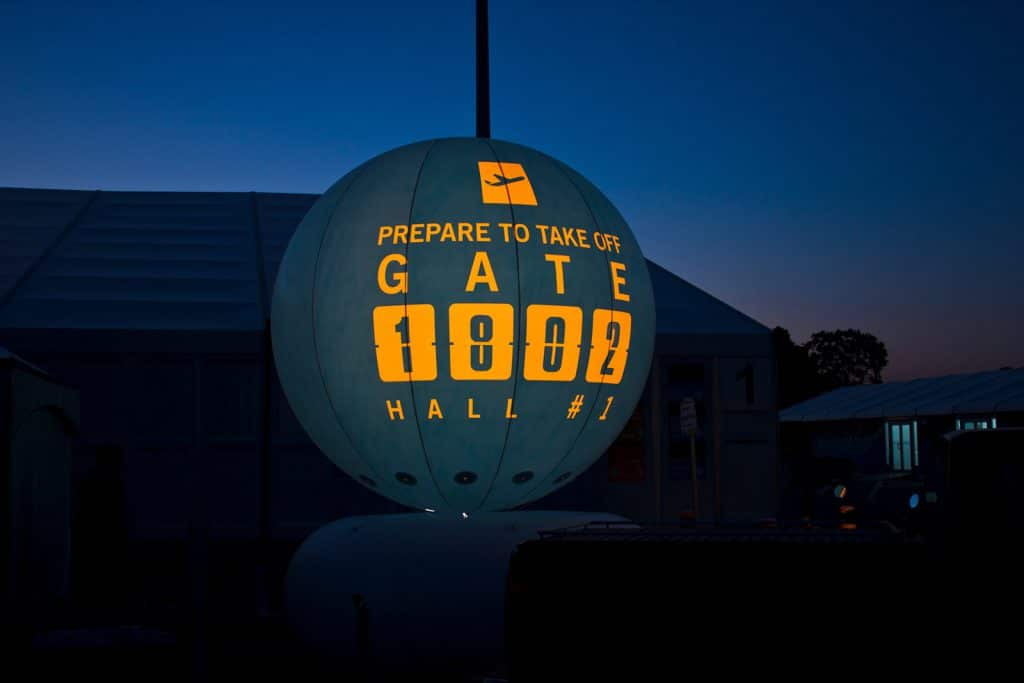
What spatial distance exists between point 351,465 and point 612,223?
9.55 feet

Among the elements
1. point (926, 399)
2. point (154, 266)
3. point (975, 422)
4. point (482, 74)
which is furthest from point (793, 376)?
point (482, 74)

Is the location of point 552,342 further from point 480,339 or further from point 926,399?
point 926,399

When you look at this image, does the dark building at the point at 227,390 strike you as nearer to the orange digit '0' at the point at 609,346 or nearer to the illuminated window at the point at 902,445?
the orange digit '0' at the point at 609,346

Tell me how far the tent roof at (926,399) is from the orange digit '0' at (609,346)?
22646mm

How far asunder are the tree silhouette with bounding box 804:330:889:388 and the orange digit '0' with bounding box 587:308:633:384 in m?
108

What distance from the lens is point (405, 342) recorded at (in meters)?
8.27

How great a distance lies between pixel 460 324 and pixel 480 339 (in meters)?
0.18

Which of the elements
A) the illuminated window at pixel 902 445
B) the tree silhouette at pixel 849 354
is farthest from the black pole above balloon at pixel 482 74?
the tree silhouette at pixel 849 354

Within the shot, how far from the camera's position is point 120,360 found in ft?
49.5

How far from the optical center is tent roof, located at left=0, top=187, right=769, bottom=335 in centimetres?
1538

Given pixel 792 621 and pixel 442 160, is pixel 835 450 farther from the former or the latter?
pixel 792 621

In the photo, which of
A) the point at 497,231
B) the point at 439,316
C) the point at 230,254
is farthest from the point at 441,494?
the point at 230,254

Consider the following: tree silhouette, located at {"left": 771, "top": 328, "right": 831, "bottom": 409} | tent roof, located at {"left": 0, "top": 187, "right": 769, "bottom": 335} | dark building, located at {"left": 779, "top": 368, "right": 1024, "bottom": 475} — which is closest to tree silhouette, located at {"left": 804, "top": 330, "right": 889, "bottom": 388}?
tree silhouette, located at {"left": 771, "top": 328, "right": 831, "bottom": 409}

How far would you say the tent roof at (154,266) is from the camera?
15.4 m
